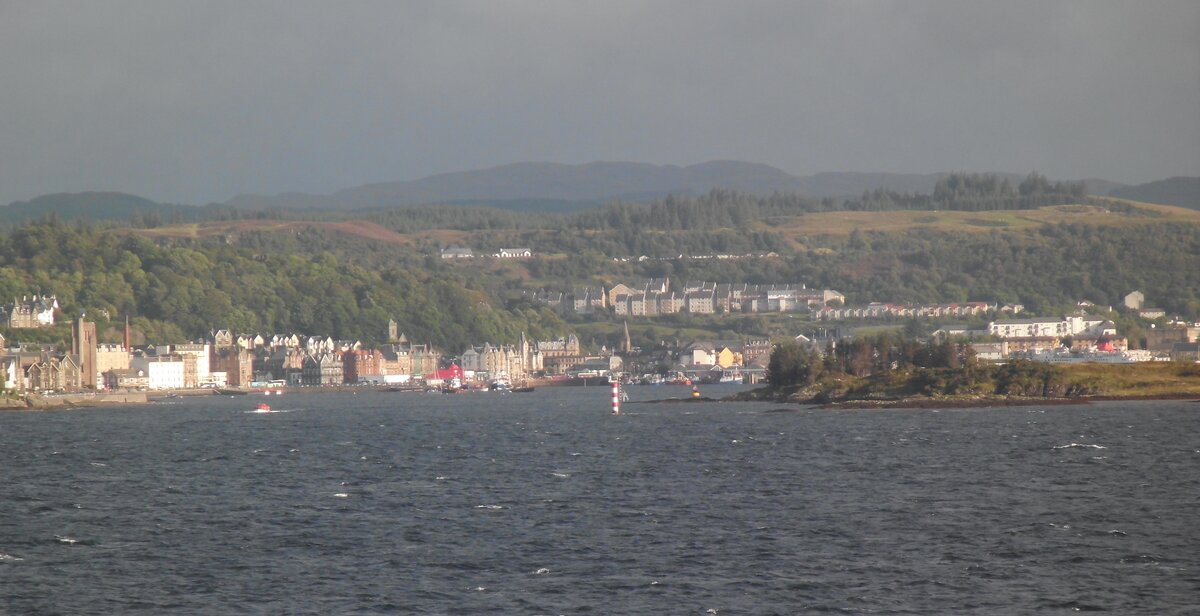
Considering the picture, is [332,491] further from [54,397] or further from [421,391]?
[421,391]

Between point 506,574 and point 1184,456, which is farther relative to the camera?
point 1184,456

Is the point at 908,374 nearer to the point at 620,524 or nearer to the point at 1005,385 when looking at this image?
the point at 1005,385

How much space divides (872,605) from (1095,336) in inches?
6493

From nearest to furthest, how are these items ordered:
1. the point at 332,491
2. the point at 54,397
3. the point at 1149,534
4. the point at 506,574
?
the point at 506,574 → the point at 1149,534 → the point at 332,491 → the point at 54,397

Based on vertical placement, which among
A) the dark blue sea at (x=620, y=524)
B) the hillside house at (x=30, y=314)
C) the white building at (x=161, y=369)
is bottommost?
the dark blue sea at (x=620, y=524)

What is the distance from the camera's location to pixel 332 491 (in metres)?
52.2

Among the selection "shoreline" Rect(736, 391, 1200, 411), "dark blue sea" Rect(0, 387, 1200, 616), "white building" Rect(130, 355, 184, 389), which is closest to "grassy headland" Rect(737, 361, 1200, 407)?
"shoreline" Rect(736, 391, 1200, 411)

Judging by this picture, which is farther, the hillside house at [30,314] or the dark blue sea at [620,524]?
the hillside house at [30,314]

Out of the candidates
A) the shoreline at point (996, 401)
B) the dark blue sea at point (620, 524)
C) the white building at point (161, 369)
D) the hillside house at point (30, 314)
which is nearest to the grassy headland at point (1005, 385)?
the shoreline at point (996, 401)

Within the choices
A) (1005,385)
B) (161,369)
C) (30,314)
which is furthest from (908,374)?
(30,314)

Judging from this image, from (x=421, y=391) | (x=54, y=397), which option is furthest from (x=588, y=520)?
(x=421, y=391)

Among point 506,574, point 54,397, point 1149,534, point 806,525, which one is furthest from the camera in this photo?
point 54,397

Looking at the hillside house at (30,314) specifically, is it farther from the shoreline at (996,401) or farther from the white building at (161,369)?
the shoreline at (996,401)

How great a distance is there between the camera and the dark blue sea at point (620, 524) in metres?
32.9
